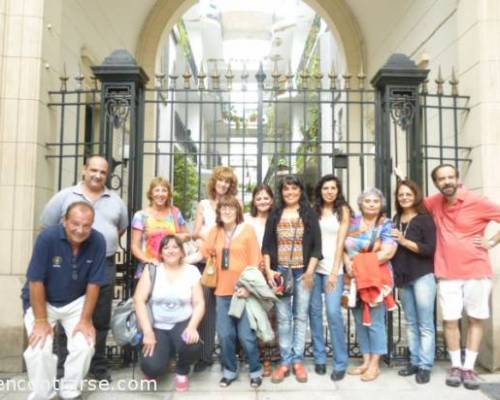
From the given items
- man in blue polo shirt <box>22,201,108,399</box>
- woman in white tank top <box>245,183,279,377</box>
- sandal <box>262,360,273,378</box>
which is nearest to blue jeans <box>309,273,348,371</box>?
woman in white tank top <box>245,183,279,377</box>

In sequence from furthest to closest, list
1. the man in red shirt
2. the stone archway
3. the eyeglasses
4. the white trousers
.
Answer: the stone archway
the man in red shirt
the eyeglasses
the white trousers

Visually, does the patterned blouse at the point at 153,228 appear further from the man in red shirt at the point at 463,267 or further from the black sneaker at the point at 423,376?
the black sneaker at the point at 423,376

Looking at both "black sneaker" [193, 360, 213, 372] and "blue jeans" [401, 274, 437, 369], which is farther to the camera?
"black sneaker" [193, 360, 213, 372]

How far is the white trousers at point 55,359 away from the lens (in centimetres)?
347

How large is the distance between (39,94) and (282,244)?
121 inches

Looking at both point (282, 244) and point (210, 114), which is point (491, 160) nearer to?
point (282, 244)

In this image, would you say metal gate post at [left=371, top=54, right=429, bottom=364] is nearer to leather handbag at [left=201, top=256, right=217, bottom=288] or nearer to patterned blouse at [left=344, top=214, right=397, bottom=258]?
patterned blouse at [left=344, top=214, right=397, bottom=258]

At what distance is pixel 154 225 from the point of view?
4316 mm

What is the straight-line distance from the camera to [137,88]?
196 inches

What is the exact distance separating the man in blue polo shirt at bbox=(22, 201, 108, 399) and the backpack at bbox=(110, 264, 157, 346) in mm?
338

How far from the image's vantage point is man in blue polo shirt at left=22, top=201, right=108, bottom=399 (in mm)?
3498

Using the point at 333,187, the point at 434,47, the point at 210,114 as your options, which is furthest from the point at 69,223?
the point at 210,114

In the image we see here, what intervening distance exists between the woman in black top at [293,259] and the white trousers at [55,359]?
163cm

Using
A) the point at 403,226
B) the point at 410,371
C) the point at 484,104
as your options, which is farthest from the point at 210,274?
the point at 484,104
